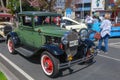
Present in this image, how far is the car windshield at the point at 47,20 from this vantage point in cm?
772

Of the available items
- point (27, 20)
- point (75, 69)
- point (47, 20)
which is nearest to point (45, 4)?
point (27, 20)

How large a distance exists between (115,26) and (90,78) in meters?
9.47

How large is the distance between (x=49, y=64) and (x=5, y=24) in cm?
720

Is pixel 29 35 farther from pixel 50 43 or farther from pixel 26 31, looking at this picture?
pixel 50 43

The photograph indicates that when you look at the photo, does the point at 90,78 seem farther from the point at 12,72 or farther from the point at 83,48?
the point at 12,72

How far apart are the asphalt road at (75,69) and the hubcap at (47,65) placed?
0.17 m

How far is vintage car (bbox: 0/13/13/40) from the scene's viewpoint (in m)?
11.2

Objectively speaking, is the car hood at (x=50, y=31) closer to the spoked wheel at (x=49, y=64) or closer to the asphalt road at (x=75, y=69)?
the spoked wheel at (x=49, y=64)

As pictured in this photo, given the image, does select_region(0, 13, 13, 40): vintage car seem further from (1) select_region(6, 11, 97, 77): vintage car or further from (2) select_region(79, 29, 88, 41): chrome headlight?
(2) select_region(79, 29, 88, 41): chrome headlight

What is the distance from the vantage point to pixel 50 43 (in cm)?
687

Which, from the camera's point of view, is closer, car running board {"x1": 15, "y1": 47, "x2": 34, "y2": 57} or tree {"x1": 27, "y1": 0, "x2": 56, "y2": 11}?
car running board {"x1": 15, "y1": 47, "x2": 34, "y2": 57}

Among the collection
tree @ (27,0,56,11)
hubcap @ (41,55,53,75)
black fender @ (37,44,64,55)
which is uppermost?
tree @ (27,0,56,11)

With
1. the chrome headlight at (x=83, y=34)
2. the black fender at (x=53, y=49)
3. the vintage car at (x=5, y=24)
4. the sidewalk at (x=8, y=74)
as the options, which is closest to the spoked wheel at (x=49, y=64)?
the black fender at (x=53, y=49)

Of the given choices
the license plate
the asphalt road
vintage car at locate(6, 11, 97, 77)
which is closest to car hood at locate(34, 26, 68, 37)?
vintage car at locate(6, 11, 97, 77)
